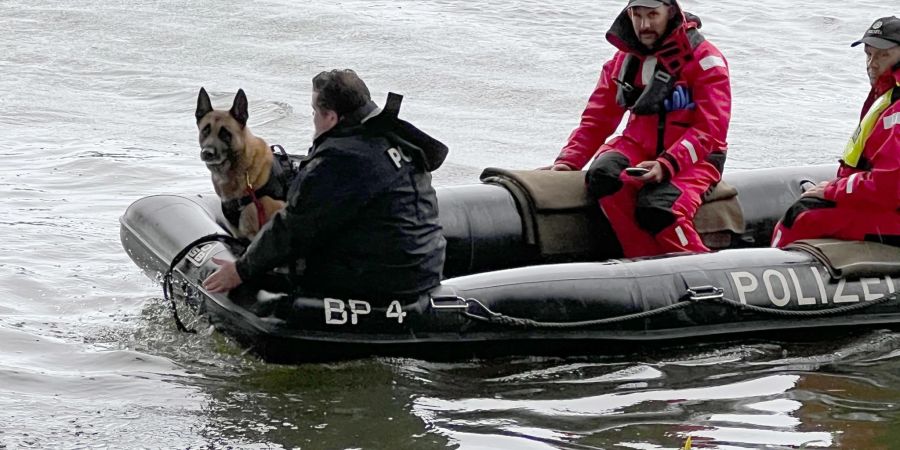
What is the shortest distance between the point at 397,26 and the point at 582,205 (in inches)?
320

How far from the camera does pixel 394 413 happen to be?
17.6 feet

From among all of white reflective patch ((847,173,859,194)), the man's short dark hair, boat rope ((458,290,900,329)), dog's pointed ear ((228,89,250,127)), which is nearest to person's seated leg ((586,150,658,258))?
boat rope ((458,290,900,329))

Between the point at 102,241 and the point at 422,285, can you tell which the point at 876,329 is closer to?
the point at 422,285

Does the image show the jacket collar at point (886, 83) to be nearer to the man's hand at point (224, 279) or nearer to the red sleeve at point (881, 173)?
the red sleeve at point (881, 173)

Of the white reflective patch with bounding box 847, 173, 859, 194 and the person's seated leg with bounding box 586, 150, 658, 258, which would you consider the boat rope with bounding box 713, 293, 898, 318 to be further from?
the person's seated leg with bounding box 586, 150, 658, 258

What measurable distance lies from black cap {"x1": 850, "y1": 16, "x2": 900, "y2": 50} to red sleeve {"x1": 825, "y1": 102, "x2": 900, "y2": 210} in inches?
11.1

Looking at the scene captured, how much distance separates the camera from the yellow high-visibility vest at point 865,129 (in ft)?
20.3

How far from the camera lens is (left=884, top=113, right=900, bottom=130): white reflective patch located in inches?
241

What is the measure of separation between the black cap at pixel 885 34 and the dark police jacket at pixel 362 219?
84.4 inches

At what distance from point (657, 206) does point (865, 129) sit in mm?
1023

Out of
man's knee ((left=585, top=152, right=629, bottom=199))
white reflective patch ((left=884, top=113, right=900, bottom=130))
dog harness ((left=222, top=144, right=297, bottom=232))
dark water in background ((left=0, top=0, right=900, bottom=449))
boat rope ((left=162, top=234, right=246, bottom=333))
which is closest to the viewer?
dark water in background ((left=0, top=0, right=900, bottom=449))

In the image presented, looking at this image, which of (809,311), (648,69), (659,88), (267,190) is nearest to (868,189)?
(809,311)

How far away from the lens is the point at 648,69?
266 inches

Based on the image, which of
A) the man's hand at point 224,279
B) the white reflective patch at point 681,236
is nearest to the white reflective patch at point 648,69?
the white reflective patch at point 681,236
